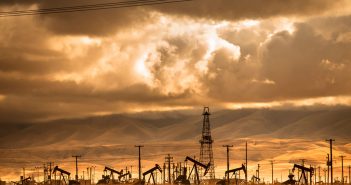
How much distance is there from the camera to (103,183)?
5226 inches

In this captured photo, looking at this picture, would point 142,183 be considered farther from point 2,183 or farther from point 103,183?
point 2,183

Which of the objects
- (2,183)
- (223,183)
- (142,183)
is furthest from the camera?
(2,183)

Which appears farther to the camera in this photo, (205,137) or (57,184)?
(57,184)

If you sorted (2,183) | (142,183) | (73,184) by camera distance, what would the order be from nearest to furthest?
(142,183), (73,184), (2,183)

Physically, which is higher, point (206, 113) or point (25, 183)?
point (206, 113)

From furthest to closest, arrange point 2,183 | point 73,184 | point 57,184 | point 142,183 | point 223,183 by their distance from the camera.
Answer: point 2,183 → point 57,184 → point 73,184 → point 142,183 → point 223,183

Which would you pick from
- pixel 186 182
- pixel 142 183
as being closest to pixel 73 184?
pixel 142 183

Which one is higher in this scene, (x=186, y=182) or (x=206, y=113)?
(x=206, y=113)

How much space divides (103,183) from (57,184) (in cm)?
1759

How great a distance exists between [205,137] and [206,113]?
3.67 metres

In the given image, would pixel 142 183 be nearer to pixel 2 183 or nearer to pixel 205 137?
pixel 205 137

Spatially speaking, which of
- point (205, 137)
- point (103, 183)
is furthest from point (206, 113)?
point (103, 183)

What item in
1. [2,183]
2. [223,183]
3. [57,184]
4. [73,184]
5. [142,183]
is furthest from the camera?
[2,183]

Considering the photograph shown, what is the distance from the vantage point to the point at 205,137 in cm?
11944
